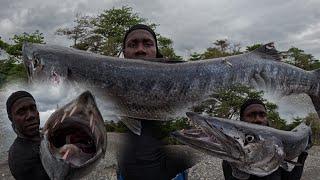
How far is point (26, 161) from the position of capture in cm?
315

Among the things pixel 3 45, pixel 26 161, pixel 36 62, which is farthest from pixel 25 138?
pixel 3 45

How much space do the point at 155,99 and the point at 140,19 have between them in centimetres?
2252

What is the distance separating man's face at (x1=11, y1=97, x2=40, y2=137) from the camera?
10.8 ft

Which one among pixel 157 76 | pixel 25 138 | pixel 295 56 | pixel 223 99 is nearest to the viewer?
pixel 157 76

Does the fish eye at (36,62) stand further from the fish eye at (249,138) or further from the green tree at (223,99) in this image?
the fish eye at (249,138)

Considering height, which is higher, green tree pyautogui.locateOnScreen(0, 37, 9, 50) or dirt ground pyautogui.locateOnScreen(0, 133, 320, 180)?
green tree pyautogui.locateOnScreen(0, 37, 9, 50)

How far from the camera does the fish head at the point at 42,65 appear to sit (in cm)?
262

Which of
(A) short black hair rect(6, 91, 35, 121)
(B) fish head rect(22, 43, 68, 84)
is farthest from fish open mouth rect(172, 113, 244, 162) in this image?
(A) short black hair rect(6, 91, 35, 121)

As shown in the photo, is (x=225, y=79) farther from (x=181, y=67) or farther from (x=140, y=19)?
(x=140, y=19)

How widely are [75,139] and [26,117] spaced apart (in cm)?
91

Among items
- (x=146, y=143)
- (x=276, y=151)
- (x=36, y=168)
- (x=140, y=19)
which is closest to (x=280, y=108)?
(x=276, y=151)

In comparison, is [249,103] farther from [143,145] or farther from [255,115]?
[143,145]

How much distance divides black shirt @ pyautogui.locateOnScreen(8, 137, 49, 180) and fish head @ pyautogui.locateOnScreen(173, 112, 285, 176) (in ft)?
3.35

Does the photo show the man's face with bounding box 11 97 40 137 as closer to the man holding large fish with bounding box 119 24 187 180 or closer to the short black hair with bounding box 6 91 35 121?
the short black hair with bounding box 6 91 35 121
